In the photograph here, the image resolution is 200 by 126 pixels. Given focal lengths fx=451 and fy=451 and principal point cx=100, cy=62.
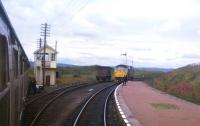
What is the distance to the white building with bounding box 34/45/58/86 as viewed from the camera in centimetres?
6188

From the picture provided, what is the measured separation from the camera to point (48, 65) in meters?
63.1

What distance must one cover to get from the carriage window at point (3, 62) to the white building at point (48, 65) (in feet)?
180

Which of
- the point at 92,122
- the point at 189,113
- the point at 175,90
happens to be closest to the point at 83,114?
the point at 92,122

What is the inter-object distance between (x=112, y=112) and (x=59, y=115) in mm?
3225

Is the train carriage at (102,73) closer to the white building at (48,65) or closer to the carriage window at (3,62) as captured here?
the white building at (48,65)

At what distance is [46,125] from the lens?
64.7 ft

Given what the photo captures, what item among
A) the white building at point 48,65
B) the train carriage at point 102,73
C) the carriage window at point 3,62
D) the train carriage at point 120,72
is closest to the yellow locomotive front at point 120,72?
the train carriage at point 120,72

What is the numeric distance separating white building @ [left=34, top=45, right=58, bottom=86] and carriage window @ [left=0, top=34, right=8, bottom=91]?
2156 inches

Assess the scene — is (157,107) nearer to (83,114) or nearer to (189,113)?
(189,113)

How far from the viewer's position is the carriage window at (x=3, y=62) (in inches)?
234

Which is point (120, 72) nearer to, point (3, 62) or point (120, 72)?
point (120, 72)

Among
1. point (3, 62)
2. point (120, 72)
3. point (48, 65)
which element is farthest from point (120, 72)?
point (3, 62)

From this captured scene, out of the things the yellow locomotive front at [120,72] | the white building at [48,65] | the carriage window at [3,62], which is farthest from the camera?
the yellow locomotive front at [120,72]

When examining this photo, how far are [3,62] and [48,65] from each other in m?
57.2
